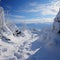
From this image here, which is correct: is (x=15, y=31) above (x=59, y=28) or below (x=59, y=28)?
below

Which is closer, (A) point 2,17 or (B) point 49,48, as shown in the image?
(B) point 49,48

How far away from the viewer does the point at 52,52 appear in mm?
21172

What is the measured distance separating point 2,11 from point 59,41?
159 ft

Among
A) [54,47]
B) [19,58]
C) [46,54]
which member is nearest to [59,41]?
[54,47]

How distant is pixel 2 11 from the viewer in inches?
2653

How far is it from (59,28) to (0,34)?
33807 mm

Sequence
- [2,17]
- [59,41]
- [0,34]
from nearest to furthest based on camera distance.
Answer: [59,41] → [0,34] → [2,17]

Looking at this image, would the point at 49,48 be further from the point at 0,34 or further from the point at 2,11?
the point at 2,11

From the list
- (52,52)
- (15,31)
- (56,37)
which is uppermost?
(56,37)

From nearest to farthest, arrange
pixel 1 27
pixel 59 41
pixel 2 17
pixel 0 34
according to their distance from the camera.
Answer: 1. pixel 59 41
2. pixel 0 34
3. pixel 1 27
4. pixel 2 17

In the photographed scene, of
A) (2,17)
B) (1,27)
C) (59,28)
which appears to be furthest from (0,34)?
(59,28)

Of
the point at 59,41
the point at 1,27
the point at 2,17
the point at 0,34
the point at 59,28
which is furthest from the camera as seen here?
the point at 2,17

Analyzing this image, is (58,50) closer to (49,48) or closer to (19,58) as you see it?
(49,48)

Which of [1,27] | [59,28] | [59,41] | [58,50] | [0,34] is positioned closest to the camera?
[58,50]
